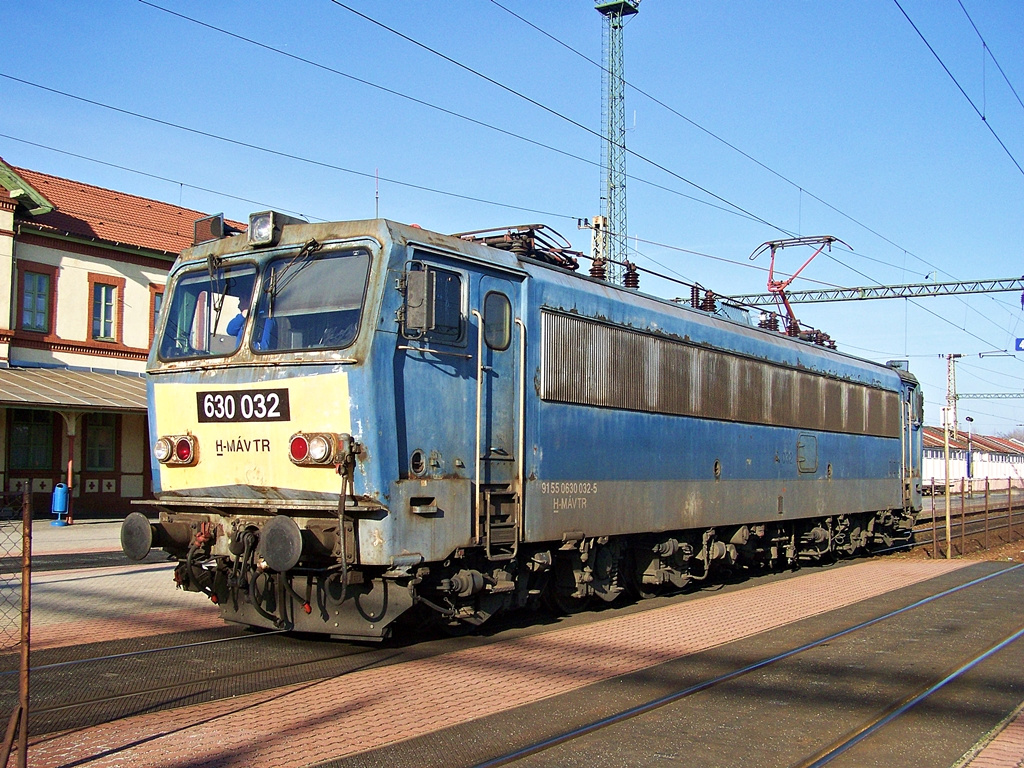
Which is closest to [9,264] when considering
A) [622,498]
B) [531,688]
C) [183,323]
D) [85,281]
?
[85,281]

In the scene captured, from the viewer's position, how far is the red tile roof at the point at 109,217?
27.4 meters

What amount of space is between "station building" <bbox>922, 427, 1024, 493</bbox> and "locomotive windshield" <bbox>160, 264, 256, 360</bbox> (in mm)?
52274

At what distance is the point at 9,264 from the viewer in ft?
83.4

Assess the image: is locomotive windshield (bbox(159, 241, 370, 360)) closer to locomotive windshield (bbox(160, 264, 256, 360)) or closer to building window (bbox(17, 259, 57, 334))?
locomotive windshield (bbox(160, 264, 256, 360))

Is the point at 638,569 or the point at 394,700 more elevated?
the point at 638,569

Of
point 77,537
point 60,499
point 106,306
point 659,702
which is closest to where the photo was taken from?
point 659,702

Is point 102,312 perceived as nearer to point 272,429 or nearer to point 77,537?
point 77,537

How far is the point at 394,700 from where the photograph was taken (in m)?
7.20

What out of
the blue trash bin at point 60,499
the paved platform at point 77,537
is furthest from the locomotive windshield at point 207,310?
the blue trash bin at point 60,499

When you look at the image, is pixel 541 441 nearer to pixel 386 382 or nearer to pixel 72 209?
pixel 386 382

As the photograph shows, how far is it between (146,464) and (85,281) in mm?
5532

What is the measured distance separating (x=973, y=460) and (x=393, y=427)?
2983 inches

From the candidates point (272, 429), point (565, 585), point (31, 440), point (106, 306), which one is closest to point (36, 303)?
point (106, 306)

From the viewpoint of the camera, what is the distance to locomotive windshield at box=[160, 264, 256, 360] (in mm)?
8734
